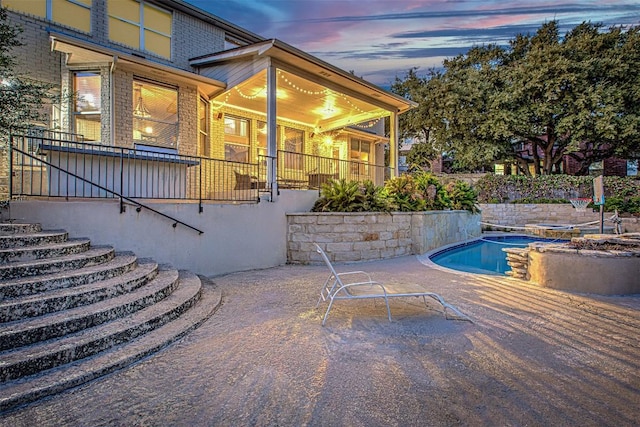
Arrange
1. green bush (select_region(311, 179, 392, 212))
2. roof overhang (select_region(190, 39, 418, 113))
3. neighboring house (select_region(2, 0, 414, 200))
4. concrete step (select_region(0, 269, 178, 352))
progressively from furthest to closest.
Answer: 1. green bush (select_region(311, 179, 392, 212))
2. neighboring house (select_region(2, 0, 414, 200))
3. roof overhang (select_region(190, 39, 418, 113))
4. concrete step (select_region(0, 269, 178, 352))

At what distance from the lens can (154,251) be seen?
603 cm

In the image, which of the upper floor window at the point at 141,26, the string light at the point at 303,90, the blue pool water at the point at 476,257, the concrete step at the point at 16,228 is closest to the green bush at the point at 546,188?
the blue pool water at the point at 476,257

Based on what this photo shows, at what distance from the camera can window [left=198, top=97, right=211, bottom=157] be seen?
34.5 ft

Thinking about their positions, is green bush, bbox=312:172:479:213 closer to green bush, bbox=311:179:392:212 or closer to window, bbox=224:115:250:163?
green bush, bbox=311:179:392:212

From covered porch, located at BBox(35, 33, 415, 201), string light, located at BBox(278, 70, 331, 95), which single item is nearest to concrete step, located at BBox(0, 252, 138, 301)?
covered porch, located at BBox(35, 33, 415, 201)

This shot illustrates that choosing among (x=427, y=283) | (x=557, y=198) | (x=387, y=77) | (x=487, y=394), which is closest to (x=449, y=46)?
(x=387, y=77)

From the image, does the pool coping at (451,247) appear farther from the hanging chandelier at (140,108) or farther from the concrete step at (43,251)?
the hanging chandelier at (140,108)

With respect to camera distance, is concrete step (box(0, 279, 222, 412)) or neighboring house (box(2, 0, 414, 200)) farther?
neighboring house (box(2, 0, 414, 200))

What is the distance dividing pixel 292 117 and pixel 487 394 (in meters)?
12.1

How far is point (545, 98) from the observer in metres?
19.2

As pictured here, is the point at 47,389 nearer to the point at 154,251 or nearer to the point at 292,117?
the point at 154,251

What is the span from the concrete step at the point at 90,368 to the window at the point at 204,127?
7642 millimetres

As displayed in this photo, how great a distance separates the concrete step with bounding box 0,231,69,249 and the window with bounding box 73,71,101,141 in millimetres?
4739

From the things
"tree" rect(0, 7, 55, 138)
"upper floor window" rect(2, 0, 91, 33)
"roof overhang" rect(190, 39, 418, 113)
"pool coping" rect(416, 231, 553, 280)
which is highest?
"upper floor window" rect(2, 0, 91, 33)
